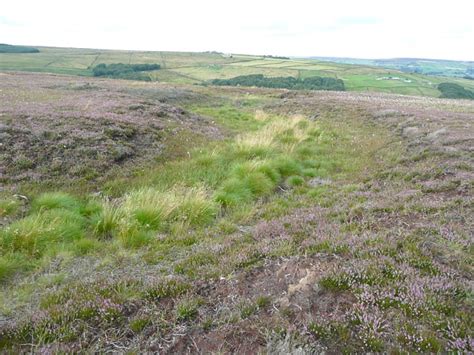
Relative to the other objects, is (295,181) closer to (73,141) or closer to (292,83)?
(73,141)

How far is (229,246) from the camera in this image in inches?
246

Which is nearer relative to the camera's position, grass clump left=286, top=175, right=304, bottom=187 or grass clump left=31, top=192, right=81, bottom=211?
grass clump left=31, top=192, right=81, bottom=211

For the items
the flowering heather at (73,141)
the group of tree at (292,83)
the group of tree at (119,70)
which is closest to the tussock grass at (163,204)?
the flowering heather at (73,141)

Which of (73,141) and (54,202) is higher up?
(73,141)

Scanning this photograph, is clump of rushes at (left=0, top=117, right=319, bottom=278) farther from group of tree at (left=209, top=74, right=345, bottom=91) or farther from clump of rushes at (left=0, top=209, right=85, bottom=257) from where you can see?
group of tree at (left=209, top=74, right=345, bottom=91)

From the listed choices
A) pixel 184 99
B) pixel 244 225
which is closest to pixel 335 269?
pixel 244 225

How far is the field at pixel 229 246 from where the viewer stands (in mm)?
3850

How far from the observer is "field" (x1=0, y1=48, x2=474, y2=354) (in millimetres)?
3850

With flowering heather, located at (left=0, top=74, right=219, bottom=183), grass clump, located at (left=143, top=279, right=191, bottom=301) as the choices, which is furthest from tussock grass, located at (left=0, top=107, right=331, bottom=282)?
grass clump, located at (left=143, top=279, right=191, bottom=301)

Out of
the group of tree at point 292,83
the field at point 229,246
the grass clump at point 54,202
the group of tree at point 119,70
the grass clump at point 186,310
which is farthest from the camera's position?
the group of tree at point 119,70

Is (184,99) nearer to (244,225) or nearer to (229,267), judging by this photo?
(244,225)

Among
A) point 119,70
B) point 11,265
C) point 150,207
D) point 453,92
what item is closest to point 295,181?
point 150,207

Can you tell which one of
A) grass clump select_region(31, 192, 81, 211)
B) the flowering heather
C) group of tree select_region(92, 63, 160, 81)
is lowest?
grass clump select_region(31, 192, 81, 211)

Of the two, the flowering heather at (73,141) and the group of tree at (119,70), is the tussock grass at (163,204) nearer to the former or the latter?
the flowering heather at (73,141)
